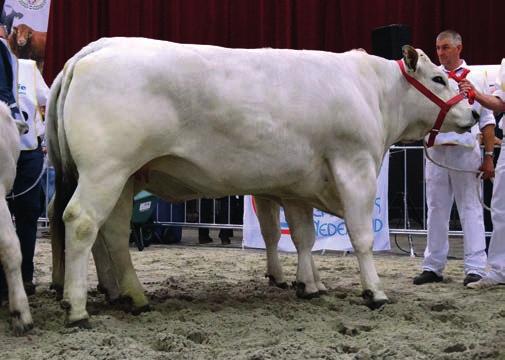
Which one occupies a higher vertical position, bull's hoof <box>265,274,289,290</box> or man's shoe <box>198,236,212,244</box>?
bull's hoof <box>265,274,289,290</box>

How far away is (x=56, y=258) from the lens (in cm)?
481

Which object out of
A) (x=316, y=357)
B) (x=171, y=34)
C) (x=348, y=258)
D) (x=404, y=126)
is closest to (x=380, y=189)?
(x=348, y=258)

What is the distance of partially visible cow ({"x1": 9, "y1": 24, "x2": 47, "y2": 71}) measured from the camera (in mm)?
8430

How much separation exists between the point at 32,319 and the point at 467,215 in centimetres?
356

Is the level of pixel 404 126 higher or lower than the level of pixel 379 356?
higher

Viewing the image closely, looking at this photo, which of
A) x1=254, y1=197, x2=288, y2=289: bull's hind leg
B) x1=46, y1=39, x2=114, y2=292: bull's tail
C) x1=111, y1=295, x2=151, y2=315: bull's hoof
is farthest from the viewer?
x1=254, y1=197, x2=288, y2=289: bull's hind leg

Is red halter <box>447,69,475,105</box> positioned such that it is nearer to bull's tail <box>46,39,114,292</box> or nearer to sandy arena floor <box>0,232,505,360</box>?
sandy arena floor <box>0,232,505,360</box>

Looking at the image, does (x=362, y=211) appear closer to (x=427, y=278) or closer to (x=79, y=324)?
(x=427, y=278)

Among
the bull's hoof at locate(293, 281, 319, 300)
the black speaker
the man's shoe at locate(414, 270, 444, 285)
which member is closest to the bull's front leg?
the bull's hoof at locate(293, 281, 319, 300)

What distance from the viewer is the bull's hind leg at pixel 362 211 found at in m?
4.93

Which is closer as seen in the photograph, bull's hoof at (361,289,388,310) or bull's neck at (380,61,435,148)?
bull's hoof at (361,289,388,310)

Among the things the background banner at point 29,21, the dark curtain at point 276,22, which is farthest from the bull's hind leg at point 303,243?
the dark curtain at point 276,22

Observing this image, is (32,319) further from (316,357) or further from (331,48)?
(331,48)

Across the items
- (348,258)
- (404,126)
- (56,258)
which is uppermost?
(404,126)
